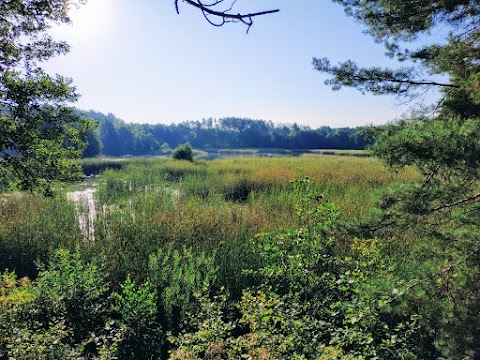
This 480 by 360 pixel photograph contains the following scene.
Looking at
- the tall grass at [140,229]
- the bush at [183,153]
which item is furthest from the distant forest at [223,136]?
the tall grass at [140,229]

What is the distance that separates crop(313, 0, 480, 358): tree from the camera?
2947mm

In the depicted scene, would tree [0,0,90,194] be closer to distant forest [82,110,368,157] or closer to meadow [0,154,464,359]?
meadow [0,154,464,359]

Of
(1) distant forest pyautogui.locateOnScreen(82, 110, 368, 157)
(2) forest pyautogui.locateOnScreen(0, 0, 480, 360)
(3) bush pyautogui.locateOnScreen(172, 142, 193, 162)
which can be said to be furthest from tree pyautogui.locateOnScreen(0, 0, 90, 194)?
(1) distant forest pyautogui.locateOnScreen(82, 110, 368, 157)

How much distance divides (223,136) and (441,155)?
377 feet

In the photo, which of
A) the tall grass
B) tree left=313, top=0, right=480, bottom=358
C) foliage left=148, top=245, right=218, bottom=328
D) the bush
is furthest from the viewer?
the bush

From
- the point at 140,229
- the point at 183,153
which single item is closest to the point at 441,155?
the point at 140,229

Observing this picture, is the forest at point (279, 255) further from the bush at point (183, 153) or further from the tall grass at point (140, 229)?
the bush at point (183, 153)

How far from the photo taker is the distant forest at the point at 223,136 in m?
94.7

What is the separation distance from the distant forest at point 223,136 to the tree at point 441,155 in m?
78.0

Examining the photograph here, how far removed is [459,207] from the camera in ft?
11.4

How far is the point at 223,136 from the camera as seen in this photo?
117m

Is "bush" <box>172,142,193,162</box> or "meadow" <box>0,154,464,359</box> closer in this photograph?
"meadow" <box>0,154,464,359</box>

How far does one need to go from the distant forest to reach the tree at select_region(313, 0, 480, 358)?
78.0m

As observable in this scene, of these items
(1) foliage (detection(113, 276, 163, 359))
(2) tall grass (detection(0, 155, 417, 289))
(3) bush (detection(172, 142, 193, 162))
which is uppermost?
(3) bush (detection(172, 142, 193, 162))
